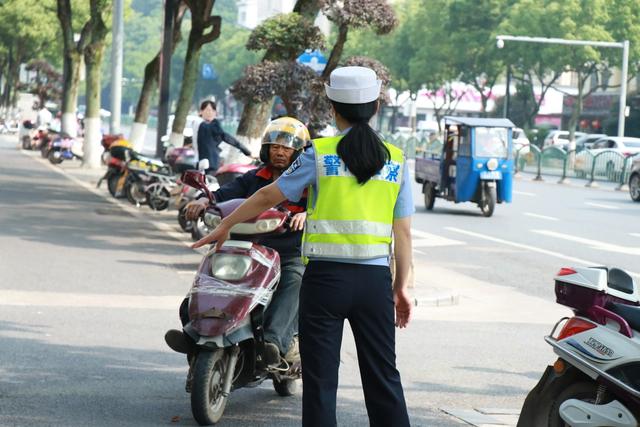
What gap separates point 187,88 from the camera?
25859 millimetres

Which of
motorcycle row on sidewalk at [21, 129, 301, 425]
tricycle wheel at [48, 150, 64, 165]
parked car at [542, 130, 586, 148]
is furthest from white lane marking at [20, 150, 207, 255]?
parked car at [542, 130, 586, 148]

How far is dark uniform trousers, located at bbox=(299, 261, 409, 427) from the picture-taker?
498cm

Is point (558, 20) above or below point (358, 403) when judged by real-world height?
A: above

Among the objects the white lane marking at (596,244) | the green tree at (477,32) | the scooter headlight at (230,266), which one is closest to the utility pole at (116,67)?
the white lane marking at (596,244)

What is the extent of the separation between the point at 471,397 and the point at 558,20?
177ft

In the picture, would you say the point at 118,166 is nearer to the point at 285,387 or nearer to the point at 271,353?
the point at 285,387

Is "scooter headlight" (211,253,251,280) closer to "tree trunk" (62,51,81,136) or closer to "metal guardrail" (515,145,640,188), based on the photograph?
"metal guardrail" (515,145,640,188)

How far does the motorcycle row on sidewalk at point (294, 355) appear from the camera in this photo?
537 centimetres

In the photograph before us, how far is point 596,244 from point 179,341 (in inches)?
511

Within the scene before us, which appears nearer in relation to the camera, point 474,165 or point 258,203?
point 258,203

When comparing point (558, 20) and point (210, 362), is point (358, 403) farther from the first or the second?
point (558, 20)

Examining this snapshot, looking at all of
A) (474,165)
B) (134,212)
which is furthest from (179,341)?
(474,165)

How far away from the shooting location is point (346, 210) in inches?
197

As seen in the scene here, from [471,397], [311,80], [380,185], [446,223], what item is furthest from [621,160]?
[380,185]
